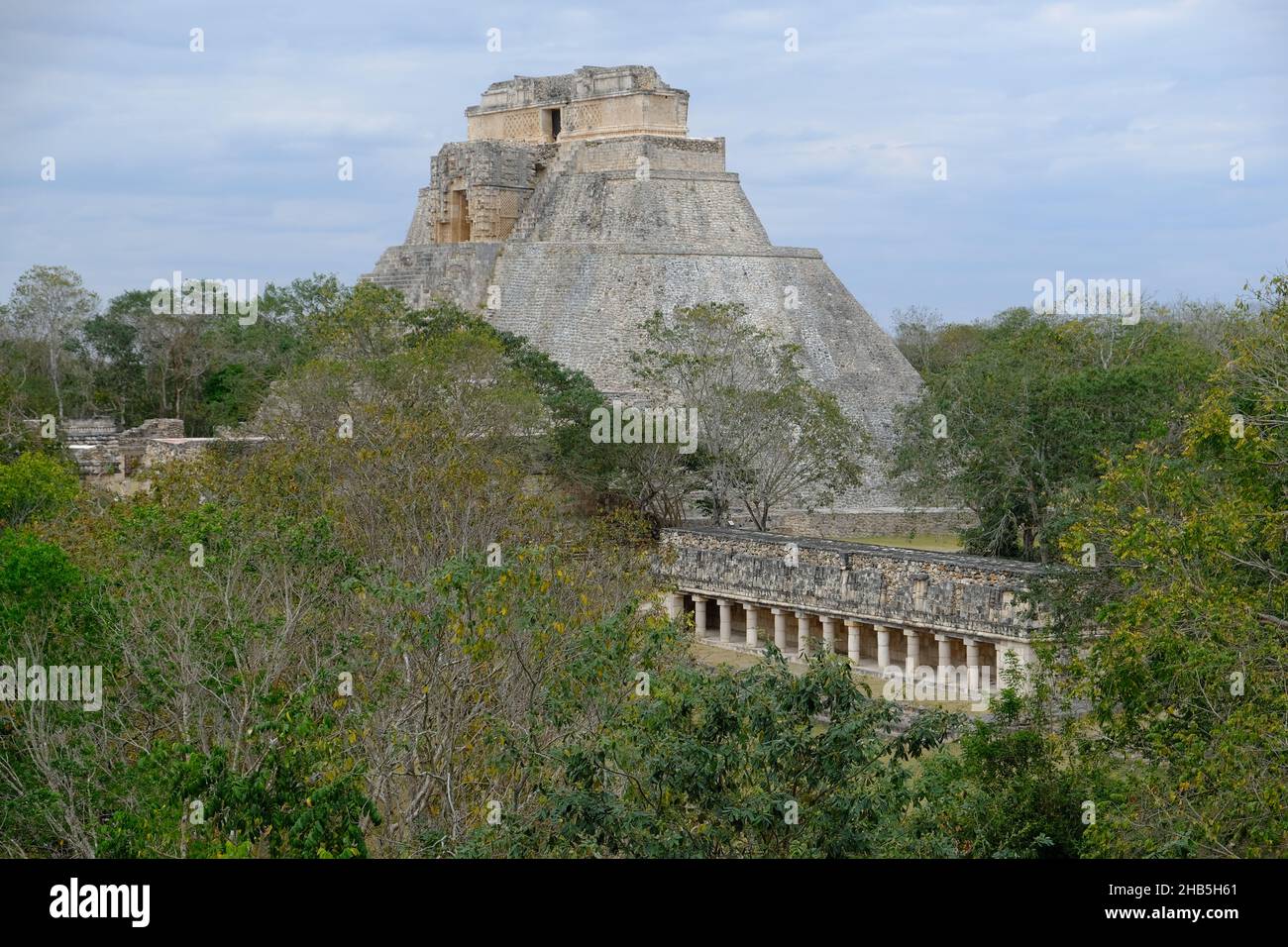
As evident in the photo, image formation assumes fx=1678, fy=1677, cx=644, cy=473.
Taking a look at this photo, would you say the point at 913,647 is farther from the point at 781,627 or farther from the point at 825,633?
the point at 781,627

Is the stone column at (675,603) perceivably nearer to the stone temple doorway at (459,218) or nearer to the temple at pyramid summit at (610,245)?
the temple at pyramid summit at (610,245)

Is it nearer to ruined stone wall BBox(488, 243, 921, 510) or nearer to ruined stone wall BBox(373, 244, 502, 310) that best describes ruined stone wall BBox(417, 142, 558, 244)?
ruined stone wall BBox(373, 244, 502, 310)

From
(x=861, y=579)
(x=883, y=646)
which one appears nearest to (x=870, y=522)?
(x=861, y=579)

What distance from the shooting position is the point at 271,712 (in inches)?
447

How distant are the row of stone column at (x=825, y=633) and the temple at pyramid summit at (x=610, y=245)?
9.95 meters

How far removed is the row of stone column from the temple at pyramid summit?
9951 millimetres

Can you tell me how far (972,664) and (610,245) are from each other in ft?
68.5

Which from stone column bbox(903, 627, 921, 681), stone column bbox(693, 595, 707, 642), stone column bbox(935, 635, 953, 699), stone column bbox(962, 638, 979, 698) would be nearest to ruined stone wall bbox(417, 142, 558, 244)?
stone column bbox(693, 595, 707, 642)

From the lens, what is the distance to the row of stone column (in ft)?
76.3

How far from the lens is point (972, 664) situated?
2270 centimetres

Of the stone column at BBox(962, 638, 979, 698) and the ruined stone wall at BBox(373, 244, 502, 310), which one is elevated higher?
the ruined stone wall at BBox(373, 244, 502, 310)
